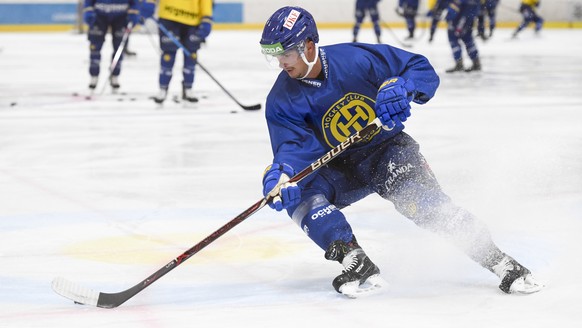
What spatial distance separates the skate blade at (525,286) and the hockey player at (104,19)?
583 centimetres

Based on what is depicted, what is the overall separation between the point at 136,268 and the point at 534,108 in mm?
4401

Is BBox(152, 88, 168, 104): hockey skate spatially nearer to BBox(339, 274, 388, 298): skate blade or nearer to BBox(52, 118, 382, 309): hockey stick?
BBox(52, 118, 382, 309): hockey stick

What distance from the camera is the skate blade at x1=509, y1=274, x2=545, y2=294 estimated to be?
2.58 metres

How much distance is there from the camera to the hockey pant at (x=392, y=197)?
2.64 m

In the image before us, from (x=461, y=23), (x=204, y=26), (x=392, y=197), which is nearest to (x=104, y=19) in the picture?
(x=204, y=26)

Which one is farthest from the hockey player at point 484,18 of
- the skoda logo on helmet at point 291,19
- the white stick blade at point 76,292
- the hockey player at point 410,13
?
the white stick blade at point 76,292

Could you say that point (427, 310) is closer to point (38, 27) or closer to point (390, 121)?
point (390, 121)

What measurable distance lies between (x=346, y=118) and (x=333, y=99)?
0.24ft

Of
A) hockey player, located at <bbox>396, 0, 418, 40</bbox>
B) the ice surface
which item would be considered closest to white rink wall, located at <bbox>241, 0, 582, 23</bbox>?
hockey player, located at <bbox>396, 0, 418, 40</bbox>

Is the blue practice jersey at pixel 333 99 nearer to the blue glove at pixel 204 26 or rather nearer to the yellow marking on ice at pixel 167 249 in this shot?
the yellow marking on ice at pixel 167 249

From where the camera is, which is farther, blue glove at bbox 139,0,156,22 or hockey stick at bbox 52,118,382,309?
blue glove at bbox 139,0,156,22

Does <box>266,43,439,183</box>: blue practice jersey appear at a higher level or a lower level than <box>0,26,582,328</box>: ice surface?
higher

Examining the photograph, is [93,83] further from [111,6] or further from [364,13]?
[364,13]

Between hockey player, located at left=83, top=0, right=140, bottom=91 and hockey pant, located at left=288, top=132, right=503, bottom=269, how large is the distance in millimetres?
5347
